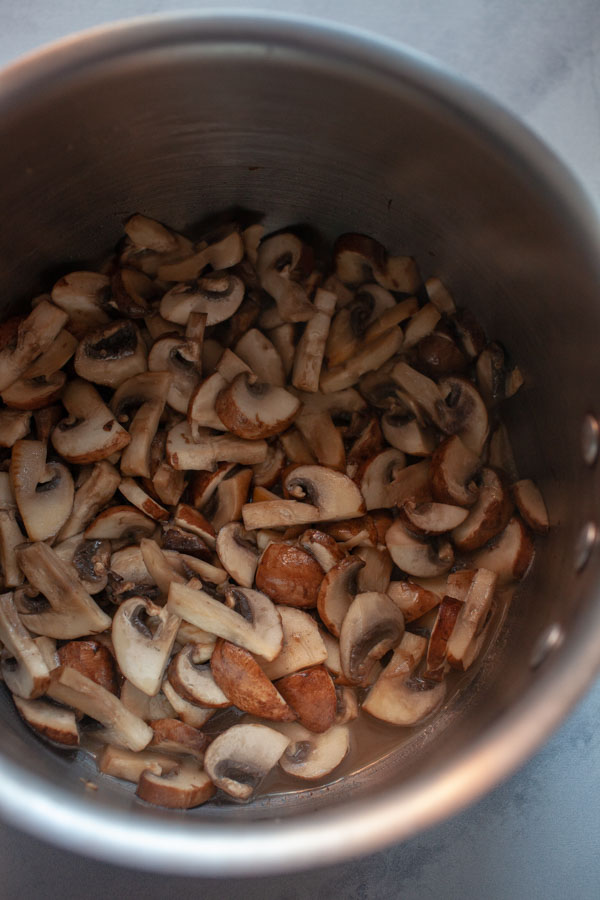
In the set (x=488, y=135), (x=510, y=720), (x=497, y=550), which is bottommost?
(x=510, y=720)

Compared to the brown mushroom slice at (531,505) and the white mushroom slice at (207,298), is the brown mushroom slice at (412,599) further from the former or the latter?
the white mushroom slice at (207,298)

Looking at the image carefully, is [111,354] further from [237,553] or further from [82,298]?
[237,553]

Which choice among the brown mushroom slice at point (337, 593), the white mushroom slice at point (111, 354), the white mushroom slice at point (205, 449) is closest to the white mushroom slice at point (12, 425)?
the white mushroom slice at point (111, 354)

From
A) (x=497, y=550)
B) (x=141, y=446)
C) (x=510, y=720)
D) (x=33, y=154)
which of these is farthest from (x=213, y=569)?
(x=33, y=154)

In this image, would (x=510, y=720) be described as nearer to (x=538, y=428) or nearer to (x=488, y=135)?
(x=538, y=428)

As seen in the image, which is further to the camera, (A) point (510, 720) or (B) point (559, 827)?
(B) point (559, 827)

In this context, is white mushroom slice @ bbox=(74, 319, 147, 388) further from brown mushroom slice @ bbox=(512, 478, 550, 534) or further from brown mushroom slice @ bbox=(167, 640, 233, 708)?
brown mushroom slice @ bbox=(512, 478, 550, 534)
